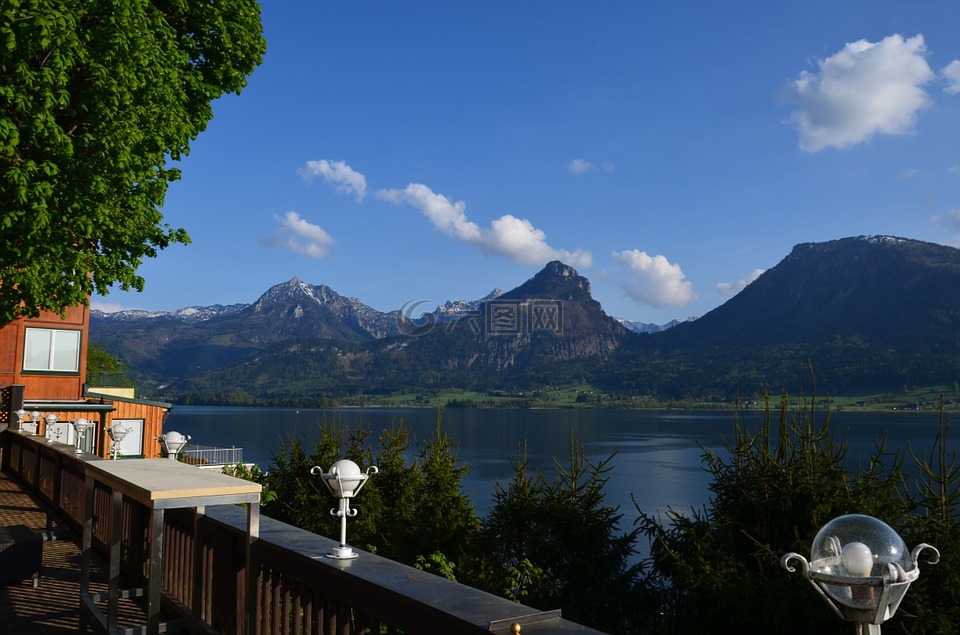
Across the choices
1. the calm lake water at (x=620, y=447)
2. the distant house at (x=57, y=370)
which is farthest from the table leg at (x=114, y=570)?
the distant house at (x=57, y=370)

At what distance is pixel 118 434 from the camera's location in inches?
461

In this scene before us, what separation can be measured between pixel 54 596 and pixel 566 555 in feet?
25.3

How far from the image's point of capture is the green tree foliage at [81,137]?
9188 mm

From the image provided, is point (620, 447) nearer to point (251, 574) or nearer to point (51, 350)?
point (51, 350)

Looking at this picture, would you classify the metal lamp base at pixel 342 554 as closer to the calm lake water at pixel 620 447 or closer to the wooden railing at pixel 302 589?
the wooden railing at pixel 302 589

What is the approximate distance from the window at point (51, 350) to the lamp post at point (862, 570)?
102 ft

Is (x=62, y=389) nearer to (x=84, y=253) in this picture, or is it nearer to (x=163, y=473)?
(x=84, y=253)

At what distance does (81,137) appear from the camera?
1001cm

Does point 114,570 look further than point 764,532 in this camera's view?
No

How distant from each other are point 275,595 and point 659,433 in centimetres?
12263

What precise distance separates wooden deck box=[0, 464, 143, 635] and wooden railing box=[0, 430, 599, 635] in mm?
577

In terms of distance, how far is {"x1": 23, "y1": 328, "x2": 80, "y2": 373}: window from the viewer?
27.7 metres

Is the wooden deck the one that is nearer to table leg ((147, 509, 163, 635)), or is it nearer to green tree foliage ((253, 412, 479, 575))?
table leg ((147, 509, 163, 635))

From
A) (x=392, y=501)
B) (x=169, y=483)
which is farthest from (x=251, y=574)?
(x=392, y=501)
